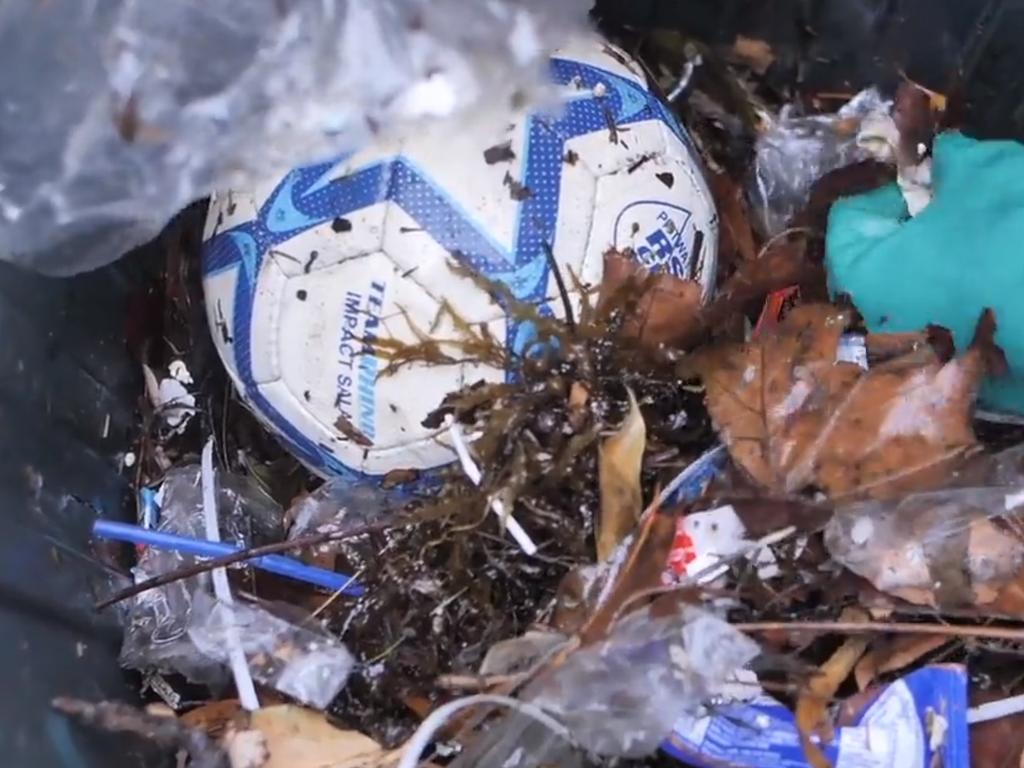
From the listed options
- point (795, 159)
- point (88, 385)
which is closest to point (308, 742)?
point (88, 385)

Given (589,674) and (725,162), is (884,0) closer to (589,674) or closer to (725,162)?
(725,162)

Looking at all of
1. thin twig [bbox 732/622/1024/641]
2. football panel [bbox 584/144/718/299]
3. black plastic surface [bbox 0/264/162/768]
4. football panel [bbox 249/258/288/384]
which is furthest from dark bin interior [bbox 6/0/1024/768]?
thin twig [bbox 732/622/1024/641]

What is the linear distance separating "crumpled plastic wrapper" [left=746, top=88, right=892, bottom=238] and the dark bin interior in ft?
0.25

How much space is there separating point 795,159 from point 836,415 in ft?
1.30

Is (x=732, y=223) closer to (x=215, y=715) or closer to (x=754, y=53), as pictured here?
(x=754, y=53)

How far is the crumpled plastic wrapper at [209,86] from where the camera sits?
3.44ft

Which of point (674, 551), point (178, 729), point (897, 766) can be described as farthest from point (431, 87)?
point (897, 766)

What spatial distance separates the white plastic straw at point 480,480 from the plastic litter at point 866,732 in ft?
0.64

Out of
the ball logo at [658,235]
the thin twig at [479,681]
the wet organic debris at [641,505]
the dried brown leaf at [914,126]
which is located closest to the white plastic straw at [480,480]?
the wet organic debris at [641,505]

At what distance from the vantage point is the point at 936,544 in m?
1.03

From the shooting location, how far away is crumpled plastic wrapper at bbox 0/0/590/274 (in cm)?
105

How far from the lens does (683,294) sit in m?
1.10

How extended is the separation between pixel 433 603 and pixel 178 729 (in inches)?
9.3

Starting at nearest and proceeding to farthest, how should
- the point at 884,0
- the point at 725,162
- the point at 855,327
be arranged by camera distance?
1. the point at 855,327
2. the point at 884,0
3. the point at 725,162
